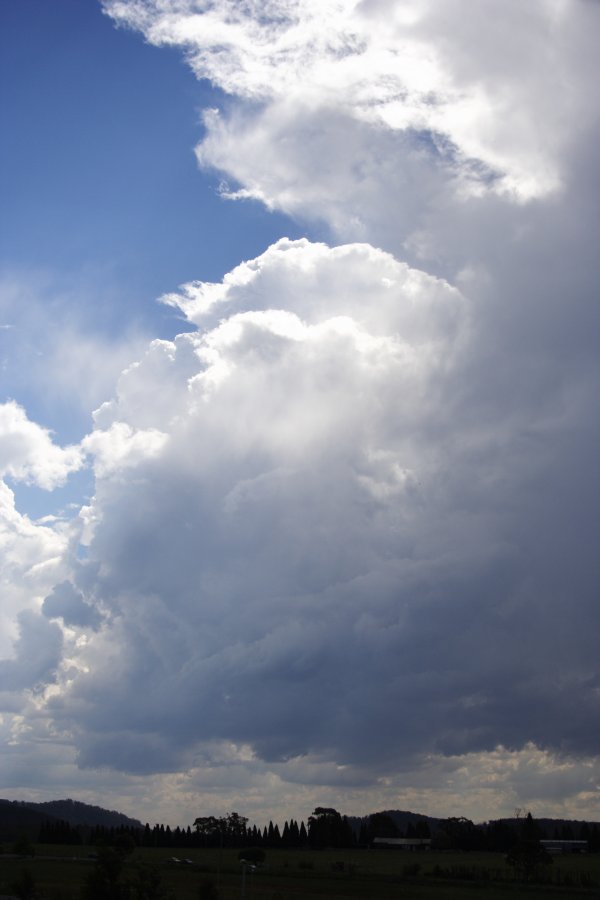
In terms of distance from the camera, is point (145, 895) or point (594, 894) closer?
point (145, 895)

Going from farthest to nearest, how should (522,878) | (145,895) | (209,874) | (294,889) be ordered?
(522,878) < (209,874) < (294,889) < (145,895)

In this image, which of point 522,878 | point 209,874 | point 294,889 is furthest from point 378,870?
point 294,889

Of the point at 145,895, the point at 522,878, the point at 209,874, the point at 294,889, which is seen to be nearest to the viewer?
the point at 145,895

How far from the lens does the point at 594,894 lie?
460ft

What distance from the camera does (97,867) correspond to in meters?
82.6

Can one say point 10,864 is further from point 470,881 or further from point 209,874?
point 470,881

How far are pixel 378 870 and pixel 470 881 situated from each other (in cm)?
2766

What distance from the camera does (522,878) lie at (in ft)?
559

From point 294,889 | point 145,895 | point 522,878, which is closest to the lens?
point 145,895

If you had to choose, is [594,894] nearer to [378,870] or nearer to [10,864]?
[378,870]

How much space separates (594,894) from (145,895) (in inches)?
3476

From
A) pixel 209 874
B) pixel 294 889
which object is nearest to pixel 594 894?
pixel 294 889

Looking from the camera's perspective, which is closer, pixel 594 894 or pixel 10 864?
pixel 594 894

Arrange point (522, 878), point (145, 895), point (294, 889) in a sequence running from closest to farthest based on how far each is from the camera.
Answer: point (145, 895) → point (294, 889) → point (522, 878)
